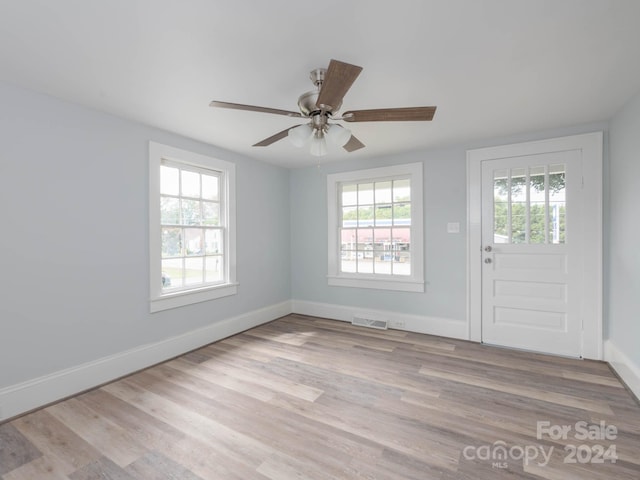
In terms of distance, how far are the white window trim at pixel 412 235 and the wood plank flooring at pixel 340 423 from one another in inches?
44.4

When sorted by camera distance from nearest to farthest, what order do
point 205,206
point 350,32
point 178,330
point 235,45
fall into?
point 350,32, point 235,45, point 178,330, point 205,206

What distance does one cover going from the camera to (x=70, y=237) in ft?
8.00

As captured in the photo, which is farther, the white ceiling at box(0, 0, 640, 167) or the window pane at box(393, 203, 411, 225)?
the window pane at box(393, 203, 411, 225)

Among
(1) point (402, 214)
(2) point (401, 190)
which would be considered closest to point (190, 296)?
(1) point (402, 214)

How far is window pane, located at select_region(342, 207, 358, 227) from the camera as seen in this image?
4444 mm

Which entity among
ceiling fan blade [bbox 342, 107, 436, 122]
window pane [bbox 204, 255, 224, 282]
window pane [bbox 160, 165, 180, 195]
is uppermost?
ceiling fan blade [bbox 342, 107, 436, 122]

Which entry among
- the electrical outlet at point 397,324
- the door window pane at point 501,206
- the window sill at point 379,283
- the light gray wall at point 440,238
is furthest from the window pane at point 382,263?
the door window pane at point 501,206

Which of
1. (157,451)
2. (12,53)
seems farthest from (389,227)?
(12,53)

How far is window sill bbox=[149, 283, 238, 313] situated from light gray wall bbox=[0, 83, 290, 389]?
8 cm

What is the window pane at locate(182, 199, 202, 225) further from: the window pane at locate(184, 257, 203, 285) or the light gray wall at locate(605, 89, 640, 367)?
the light gray wall at locate(605, 89, 640, 367)

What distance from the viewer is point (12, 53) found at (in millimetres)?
1803

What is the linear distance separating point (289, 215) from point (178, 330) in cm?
244

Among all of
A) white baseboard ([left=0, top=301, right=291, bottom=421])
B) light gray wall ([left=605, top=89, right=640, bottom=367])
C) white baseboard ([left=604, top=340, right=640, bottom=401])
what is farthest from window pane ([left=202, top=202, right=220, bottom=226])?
white baseboard ([left=604, top=340, right=640, bottom=401])

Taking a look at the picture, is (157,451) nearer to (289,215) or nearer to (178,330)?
(178,330)
